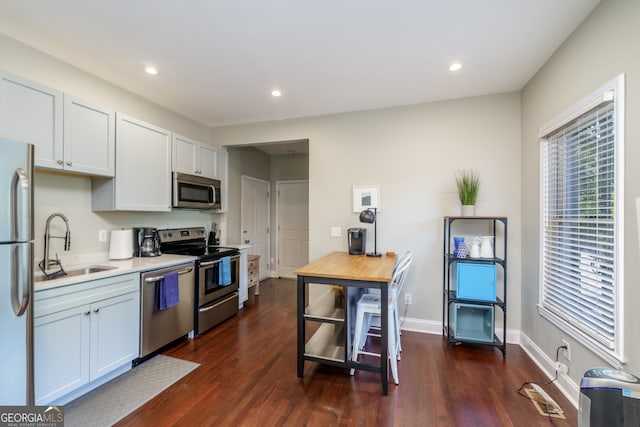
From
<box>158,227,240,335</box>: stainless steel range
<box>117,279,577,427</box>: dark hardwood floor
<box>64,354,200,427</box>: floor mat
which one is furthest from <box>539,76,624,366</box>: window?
<box>158,227,240,335</box>: stainless steel range

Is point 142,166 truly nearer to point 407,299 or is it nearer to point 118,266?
point 118,266

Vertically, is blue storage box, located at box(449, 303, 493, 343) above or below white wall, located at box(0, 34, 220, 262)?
below

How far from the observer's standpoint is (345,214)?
3.39 meters

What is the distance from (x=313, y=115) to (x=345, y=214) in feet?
4.52

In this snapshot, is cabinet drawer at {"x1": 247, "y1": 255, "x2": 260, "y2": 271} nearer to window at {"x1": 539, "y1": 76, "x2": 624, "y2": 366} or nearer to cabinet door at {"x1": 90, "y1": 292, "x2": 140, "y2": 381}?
cabinet door at {"x1": 90, "y1": 292, "x2": 140, "y2": 381}

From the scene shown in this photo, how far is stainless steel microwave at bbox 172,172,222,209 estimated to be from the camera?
10.2 ft

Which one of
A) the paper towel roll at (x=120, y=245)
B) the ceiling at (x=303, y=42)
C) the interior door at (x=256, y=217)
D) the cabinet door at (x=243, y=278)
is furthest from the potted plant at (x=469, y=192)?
the paper towel roll at (x=120, y=245)

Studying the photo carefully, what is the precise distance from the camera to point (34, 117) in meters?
1.93

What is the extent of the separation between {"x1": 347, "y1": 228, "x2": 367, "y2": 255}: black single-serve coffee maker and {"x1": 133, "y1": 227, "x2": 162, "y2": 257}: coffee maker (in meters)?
2.15

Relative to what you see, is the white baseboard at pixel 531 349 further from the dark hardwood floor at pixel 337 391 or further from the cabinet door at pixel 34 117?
the cabinet door at pixel 34 117

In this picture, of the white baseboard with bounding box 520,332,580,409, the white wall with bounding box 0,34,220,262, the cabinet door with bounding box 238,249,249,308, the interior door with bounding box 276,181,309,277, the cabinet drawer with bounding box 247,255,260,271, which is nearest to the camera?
the white baseboard with bounding box 520,332,580,409

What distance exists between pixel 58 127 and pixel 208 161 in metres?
1.68

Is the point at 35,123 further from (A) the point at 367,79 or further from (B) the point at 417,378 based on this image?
(B) the point at 417,378

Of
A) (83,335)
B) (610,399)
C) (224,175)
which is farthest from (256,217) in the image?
(610,399)
